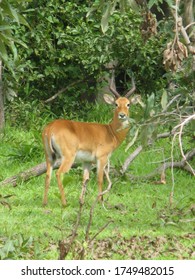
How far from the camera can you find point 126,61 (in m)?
14.9

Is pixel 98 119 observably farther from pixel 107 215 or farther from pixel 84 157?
pixel 107 215

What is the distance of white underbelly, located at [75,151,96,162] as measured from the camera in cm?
1127

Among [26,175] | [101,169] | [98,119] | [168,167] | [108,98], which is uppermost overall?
[108,98]

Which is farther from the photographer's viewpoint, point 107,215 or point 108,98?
point 108,98

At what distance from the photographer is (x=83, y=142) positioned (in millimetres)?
11258

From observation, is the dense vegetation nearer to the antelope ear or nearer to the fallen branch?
the fallen branch

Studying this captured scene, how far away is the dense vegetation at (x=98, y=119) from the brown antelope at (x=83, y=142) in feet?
0.95

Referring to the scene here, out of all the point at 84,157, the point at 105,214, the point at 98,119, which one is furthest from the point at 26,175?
the point at 98,119

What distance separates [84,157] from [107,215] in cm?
154

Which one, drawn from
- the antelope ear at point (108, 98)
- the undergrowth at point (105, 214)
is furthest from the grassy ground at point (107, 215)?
the antelope ear at point (108, 98)

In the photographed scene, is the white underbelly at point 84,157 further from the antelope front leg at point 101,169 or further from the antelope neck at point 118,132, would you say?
the antelope neck at point 118,132

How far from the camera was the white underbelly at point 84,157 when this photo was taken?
11.3m

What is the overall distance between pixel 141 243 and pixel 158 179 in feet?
11.8

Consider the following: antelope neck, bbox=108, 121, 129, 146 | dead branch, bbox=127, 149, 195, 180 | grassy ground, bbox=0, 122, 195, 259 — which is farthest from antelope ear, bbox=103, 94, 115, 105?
dead branch, bbox=127, 149, 195, 180
